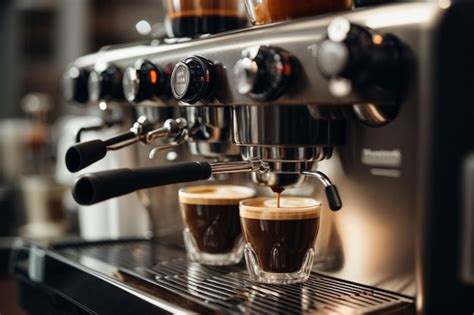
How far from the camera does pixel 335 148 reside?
683 mm

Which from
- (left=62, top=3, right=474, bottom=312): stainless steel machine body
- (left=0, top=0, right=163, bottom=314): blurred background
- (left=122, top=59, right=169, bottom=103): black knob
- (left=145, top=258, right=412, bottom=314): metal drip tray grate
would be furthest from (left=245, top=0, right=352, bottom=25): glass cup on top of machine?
(left=0, top=0, right=163, bottom=314): blurred background

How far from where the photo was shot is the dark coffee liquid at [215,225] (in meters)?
0.77

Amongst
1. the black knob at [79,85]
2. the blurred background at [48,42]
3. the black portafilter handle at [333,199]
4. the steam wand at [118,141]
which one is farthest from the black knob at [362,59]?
the blurred background at [48,42]

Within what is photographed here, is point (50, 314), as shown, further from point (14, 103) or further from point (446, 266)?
point (14, 103)

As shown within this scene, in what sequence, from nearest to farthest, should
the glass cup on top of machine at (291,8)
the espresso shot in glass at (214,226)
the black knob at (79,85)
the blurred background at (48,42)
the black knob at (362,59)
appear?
the black knob at (362,59) < the glass cup on top of machine at (291,8) < the espresso shot in glass at (214,226) < the black knob at (79,85) < the blurred background at (48,42)

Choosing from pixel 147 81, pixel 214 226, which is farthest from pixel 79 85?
pixel 214 226

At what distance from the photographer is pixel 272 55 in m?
0.59

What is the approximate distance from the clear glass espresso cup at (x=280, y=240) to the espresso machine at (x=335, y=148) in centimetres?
2

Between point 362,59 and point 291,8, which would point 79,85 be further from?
point 362,59

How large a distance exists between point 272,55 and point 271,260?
0.21 metres

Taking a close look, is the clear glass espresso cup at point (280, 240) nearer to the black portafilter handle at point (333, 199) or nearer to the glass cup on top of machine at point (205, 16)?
the black portafilter handle at point (333, 199)

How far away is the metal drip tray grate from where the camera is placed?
0.59 metres

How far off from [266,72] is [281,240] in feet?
0.57

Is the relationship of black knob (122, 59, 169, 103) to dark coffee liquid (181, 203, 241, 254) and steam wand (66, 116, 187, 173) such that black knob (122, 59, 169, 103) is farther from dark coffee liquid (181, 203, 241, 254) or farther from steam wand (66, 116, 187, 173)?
dark coffee liquid (181, 203, 241, 254)
